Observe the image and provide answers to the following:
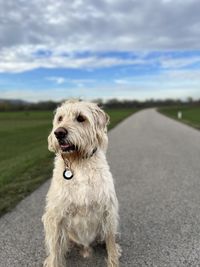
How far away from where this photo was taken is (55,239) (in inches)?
181

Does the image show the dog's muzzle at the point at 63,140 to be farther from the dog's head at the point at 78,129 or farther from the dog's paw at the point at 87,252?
the dog's paw at the point at 87,252

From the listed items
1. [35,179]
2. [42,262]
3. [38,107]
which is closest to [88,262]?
[42,262]

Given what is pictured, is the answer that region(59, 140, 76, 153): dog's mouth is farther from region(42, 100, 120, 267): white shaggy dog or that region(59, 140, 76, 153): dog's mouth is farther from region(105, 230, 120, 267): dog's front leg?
region(105, 230, 120, 267): dog's front leg

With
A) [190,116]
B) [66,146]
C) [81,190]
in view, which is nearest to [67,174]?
[81,190]

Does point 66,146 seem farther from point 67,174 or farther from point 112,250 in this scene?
point 112,250

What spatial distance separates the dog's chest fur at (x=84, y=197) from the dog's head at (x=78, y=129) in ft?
0.80

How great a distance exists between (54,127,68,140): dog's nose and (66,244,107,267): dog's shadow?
5.16 feet

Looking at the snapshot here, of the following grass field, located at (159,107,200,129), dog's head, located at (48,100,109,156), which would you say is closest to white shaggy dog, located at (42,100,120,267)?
dog's head, located at (48,100,109,156)

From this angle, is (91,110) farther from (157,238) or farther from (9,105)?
(9,105)

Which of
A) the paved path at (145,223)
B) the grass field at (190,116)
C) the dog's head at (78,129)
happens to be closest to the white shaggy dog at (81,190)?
the dog's head at (78,129)

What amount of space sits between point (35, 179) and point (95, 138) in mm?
5803

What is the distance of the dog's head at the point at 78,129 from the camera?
4.19m

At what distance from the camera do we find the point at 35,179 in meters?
9.96

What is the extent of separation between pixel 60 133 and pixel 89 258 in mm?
1670
